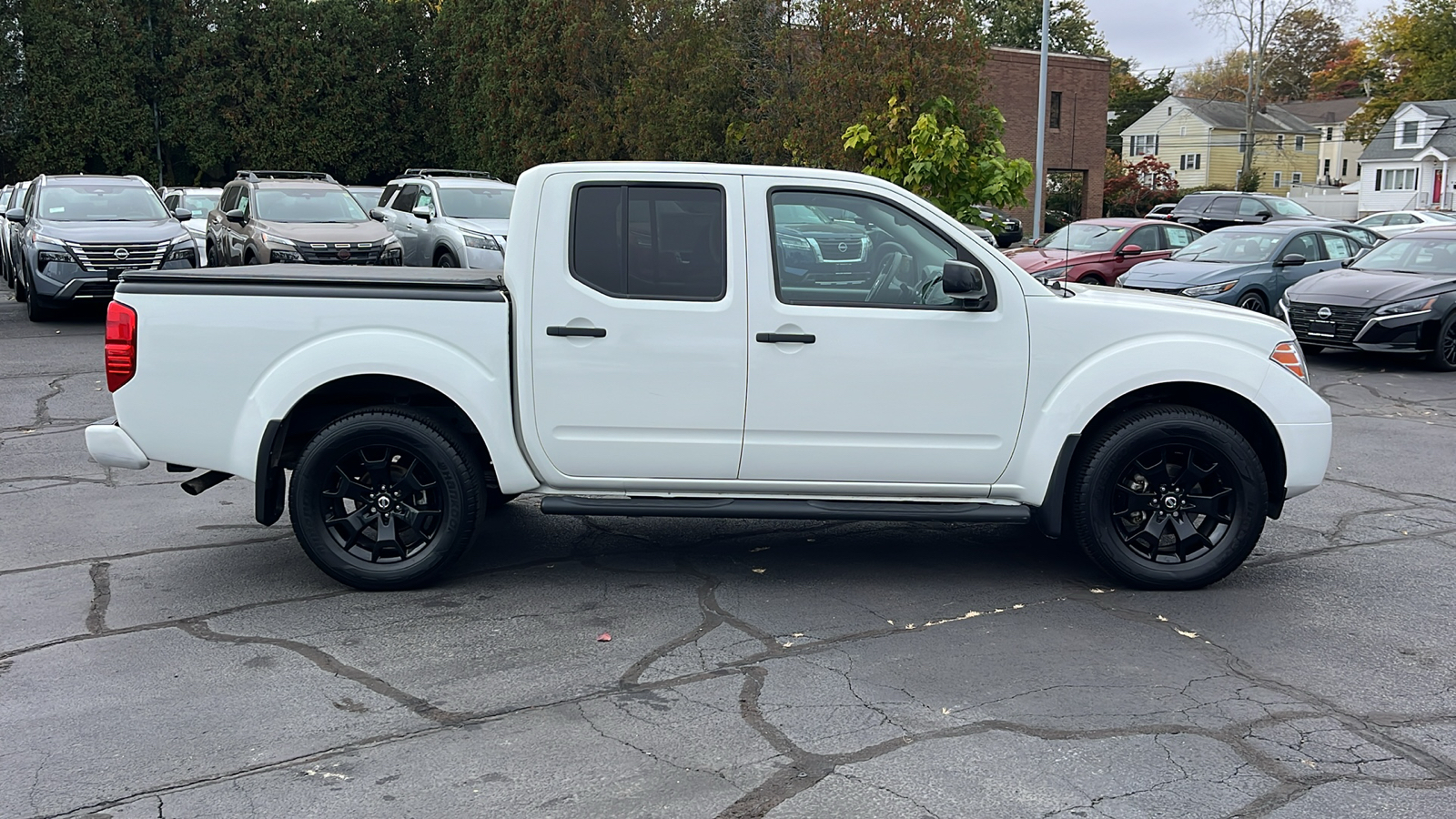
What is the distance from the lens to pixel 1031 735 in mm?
4184

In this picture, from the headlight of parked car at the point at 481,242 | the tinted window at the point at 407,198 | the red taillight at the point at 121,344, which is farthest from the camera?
the tinted window at the point at 407,198

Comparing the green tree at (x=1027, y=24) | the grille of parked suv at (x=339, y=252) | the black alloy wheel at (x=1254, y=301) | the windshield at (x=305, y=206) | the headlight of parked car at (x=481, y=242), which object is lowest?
the black alloy wheel at (x=1254, y=301)

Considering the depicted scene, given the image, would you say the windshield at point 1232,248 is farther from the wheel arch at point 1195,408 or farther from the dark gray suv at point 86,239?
the dark gray suv at point 86,239

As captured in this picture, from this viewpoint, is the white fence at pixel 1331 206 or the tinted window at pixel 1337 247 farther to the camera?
the white fence at pixel 1331 206

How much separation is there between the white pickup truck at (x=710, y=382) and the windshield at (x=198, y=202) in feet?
65.9

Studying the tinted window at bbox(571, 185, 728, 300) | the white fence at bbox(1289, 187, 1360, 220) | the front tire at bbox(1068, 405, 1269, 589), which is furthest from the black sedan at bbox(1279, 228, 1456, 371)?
the white fence at bbox(1289, 187, 1360, 220)

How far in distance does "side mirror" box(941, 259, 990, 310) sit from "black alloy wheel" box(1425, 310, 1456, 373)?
1060 cm

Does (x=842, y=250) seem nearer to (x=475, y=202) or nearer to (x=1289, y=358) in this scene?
(x=1289, y=358)

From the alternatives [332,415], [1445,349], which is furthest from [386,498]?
[1445,349]

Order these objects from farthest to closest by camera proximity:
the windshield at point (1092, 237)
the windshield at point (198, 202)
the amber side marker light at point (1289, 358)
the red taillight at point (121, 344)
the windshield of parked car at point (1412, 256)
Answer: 1. the windshield at point (198, 202)
2. the windshield at point (1092, 237)
3. the windshield of parked car at point (1412, 256)
4. the amber side marker light at point (1289, 358)
5. the red taillight at point (121, 344)

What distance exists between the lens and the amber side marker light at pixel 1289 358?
575 cm

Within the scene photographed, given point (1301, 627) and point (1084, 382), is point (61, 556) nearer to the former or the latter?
point (1084, 382)

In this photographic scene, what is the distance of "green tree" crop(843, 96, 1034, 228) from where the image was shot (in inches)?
687

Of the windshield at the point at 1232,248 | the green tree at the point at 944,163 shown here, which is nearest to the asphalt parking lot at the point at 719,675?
the windshield at the point at 1232,248
